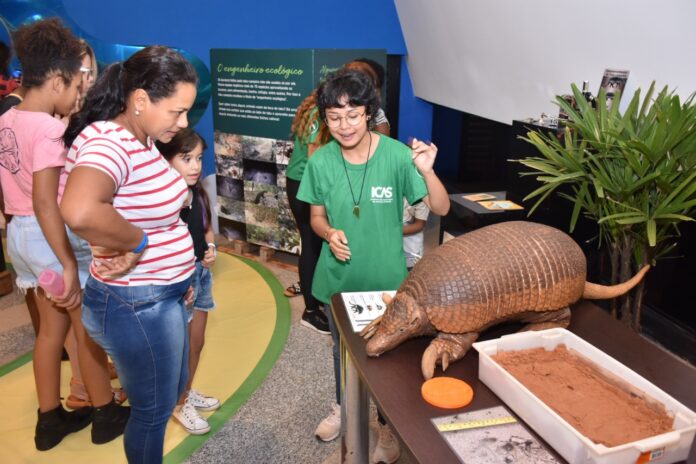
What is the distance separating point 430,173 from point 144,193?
943mm

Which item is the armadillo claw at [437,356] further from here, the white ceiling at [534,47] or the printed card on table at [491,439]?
the white ceiling at [534,47]

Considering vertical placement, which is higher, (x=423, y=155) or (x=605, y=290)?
(x=423, y=155)

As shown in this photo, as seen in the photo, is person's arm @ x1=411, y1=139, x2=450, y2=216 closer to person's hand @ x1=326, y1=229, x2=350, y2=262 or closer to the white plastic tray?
person's hand @ x1=326, y1=229, x2=350, y2=262

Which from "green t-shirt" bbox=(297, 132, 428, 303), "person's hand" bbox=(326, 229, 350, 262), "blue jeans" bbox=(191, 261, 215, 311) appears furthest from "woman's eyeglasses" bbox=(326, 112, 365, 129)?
"blue jeans" bbox=(191, 261, 215, 311)

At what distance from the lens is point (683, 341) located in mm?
2537

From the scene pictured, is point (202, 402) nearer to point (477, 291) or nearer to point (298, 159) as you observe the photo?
point (298, 159)

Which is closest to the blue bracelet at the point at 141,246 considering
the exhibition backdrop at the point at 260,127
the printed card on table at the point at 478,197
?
the printed card on table at the point at 478,197

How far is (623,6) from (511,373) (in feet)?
6.42

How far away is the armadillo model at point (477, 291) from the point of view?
1.43 meters

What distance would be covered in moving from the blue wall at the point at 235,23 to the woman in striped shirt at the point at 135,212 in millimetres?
3817

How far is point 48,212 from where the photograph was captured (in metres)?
1.93

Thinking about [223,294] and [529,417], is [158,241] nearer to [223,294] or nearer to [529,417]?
[529,417]

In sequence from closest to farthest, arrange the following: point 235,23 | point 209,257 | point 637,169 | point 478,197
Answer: point 637,169 < point 209,257 < point 478,197 < point 235,23

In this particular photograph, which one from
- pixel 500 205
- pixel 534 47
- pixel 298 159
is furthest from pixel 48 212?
pixel 534 47
